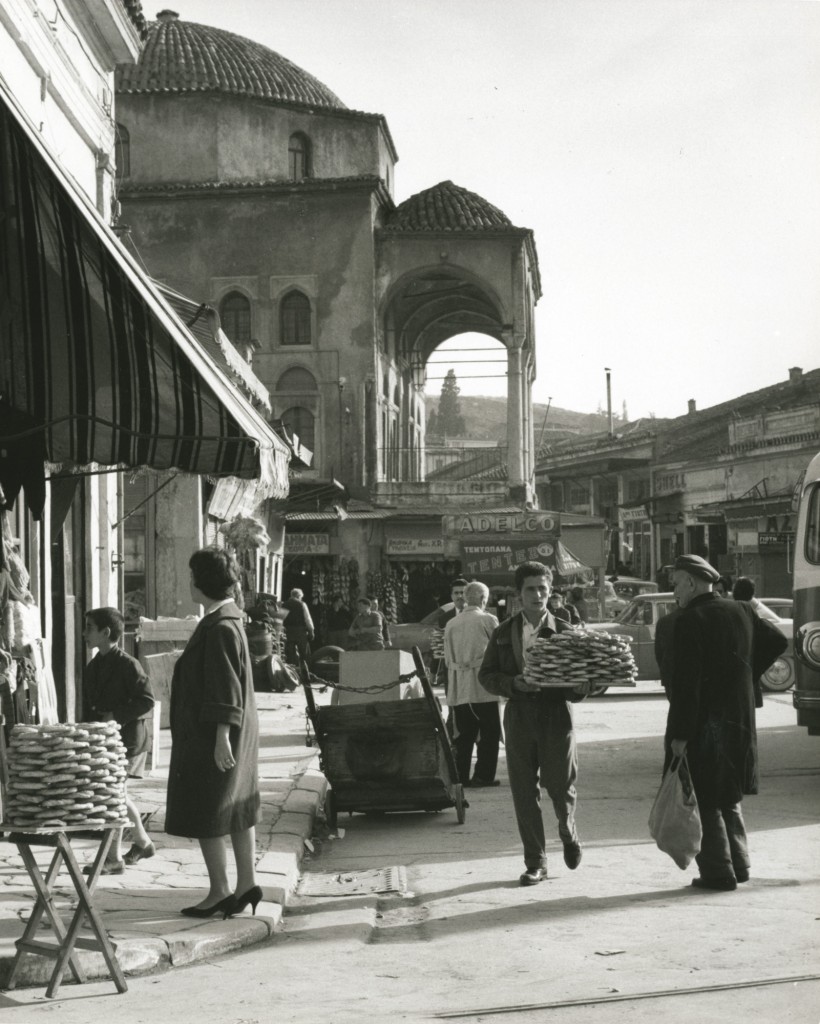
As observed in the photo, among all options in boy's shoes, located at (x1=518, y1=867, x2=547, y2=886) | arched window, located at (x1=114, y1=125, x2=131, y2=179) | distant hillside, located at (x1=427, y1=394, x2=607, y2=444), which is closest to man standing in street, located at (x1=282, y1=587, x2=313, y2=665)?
boy's shoes, located at (x1=518, y1=867, x2=547, y2=886)

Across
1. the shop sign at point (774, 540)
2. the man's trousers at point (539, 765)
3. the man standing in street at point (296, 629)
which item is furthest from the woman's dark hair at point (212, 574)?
the shop sign at point (774, 540)

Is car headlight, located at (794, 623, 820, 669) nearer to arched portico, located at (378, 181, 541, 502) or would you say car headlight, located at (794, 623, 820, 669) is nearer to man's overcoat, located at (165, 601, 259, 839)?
man's overcoat, located at (165, 601, 259, 839)

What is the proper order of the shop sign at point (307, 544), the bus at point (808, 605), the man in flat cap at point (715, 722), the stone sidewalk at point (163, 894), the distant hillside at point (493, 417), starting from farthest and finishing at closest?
1. the distant hillside at point (493, 417)
2. the shop sign at point (307, 544)
3. the bus at point (808, 605)
4. the man in flat cap at point (715, 722)
5. the stone sidewalk at point (163, 894)

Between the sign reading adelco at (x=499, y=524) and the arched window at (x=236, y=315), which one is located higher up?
the arched window at (x=236, y=315)

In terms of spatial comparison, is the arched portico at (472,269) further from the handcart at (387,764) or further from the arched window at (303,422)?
the handcart at (387,764)

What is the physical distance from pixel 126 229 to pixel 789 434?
34.7 m

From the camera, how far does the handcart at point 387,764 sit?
10672 mm

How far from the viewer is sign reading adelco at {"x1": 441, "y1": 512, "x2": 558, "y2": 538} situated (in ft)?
111

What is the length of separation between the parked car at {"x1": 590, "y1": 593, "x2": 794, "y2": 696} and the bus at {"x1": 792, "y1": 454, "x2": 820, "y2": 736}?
9.13 m

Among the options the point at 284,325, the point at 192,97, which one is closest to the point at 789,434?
the point at 284,325

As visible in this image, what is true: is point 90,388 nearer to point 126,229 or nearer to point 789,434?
point 126,229

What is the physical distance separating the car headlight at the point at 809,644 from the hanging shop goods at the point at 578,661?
444cm

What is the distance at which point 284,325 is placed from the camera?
135ft

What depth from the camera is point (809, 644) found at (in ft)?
40.0
